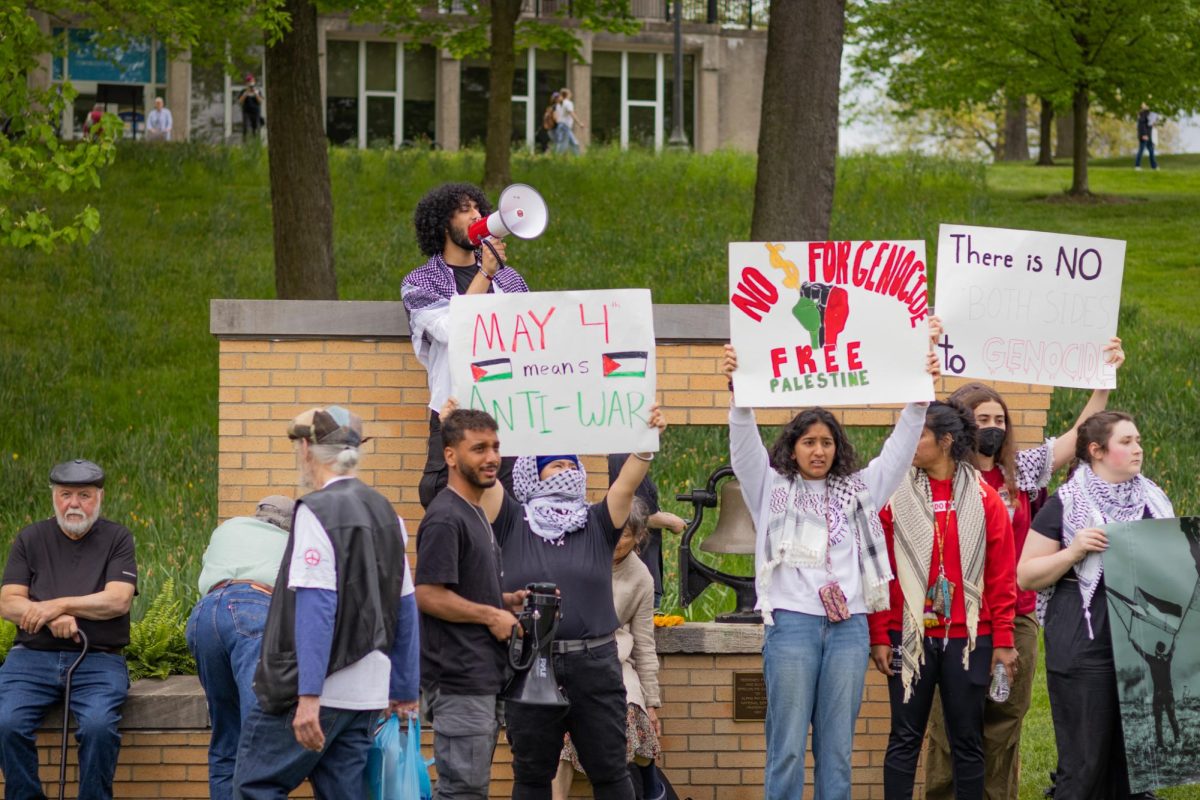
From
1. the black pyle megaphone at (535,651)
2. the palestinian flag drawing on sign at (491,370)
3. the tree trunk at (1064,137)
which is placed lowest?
the black pyle megaphone at (535,651)

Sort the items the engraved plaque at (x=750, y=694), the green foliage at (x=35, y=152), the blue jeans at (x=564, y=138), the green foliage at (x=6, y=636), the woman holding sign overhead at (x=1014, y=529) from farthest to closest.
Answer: the blue jeans at (x=564, y=138), the green foliage at (x=35, y=152), the engraved plaque at (x=750, y=694), the green foliage at (x=6, y=636), the woman holding sign overhead at (x=1014, y=529)

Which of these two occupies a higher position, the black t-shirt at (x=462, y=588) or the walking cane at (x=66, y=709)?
the black t-shirt at (x=462, y=588)

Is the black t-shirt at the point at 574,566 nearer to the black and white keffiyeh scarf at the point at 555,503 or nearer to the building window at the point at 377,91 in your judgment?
the black and white keffiyeh scarf at the point at 555,503

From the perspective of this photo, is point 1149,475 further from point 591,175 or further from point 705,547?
point 591,175

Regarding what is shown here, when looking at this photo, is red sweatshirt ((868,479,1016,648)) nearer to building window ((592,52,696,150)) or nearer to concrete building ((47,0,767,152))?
concrete building ((47,0,767,152))

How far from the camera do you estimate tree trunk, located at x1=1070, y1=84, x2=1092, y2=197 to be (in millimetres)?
26422

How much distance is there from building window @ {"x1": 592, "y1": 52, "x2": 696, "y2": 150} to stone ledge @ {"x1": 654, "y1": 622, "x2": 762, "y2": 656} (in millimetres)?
33625

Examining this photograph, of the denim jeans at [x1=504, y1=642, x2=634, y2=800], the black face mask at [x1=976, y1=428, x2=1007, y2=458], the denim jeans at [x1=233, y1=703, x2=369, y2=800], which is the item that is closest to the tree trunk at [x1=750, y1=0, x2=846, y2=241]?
the black face mask at [x1=976, y1=428, x2=1007, y2=458]

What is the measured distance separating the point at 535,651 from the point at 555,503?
68 centimetres

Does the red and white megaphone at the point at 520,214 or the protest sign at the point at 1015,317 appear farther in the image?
the protest sign at the point at 1015,317

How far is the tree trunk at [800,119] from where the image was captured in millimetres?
13539

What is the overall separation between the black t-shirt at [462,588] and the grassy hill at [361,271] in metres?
2.71

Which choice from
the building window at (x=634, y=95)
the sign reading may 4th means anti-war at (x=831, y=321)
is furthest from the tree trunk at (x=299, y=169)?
the building window at (x=634, y=95)

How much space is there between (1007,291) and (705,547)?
1.87 meters
